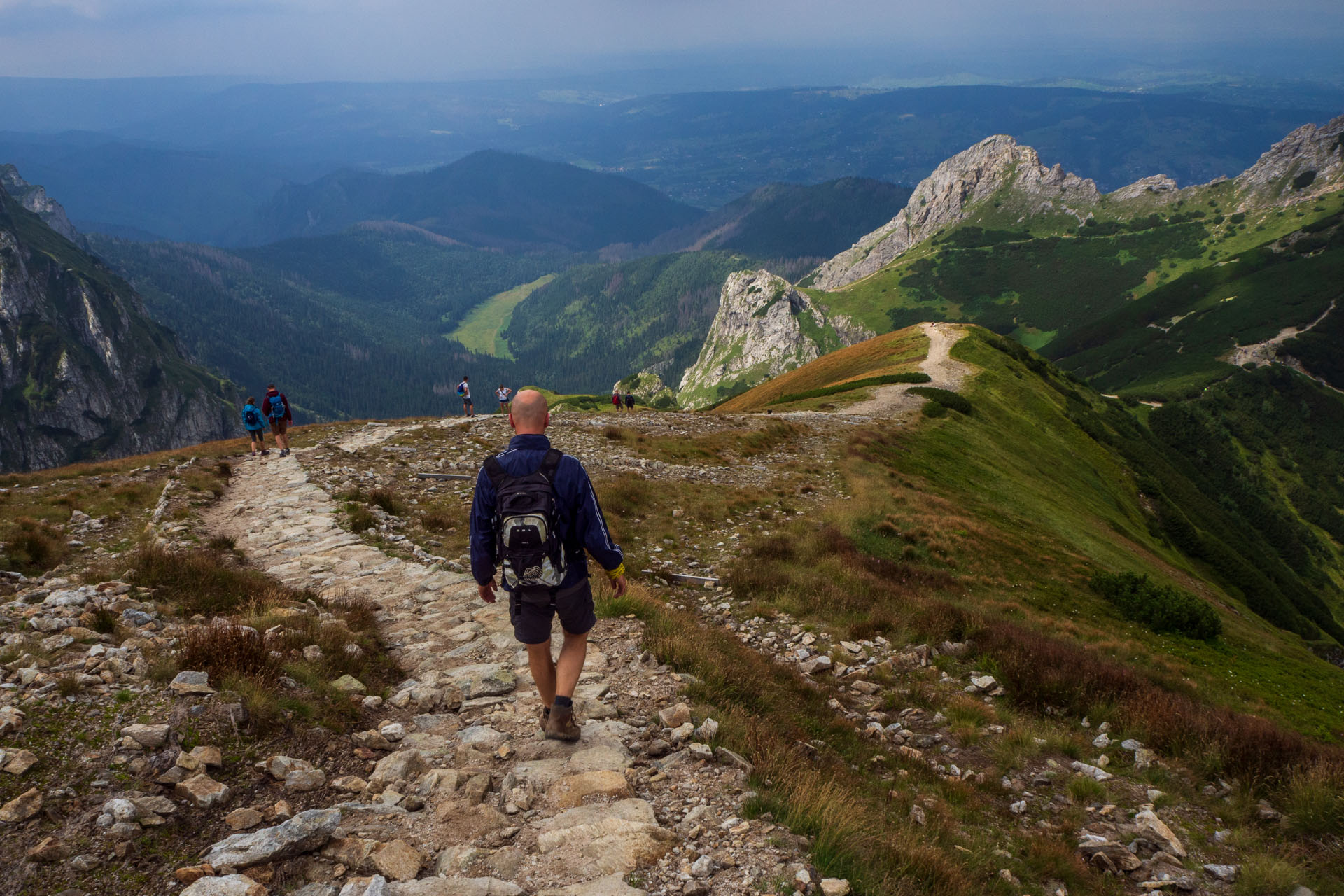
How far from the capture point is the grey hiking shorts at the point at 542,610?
6875mm

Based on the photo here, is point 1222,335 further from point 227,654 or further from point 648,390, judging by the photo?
point 227,654

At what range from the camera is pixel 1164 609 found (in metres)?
20.9

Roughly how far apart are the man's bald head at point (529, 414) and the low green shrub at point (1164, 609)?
22.1 meters

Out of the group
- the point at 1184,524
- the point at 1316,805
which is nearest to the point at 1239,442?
the point at 1184,524

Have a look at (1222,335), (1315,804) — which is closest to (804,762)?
(1315,804)

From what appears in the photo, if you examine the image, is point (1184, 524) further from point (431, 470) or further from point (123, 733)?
point (123, 733)

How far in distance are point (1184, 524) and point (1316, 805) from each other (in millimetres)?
55525

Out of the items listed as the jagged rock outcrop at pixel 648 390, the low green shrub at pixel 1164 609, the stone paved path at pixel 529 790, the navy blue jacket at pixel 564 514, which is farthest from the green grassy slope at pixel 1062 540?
the jagged rock outcrop at pixel 648 390

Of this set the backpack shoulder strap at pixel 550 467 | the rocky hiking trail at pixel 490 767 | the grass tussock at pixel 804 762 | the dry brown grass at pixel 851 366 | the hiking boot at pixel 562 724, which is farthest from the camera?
the dry brown grass at pixel 851 366

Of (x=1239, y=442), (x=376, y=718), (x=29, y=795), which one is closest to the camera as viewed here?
(x=29, y=795)

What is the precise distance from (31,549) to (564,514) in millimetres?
13572

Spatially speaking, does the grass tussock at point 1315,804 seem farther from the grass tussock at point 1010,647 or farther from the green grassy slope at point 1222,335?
the green grassy slope at point 1222,335

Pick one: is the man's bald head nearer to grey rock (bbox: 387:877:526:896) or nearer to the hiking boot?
the hiking boot

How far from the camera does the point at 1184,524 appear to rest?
170 ft
